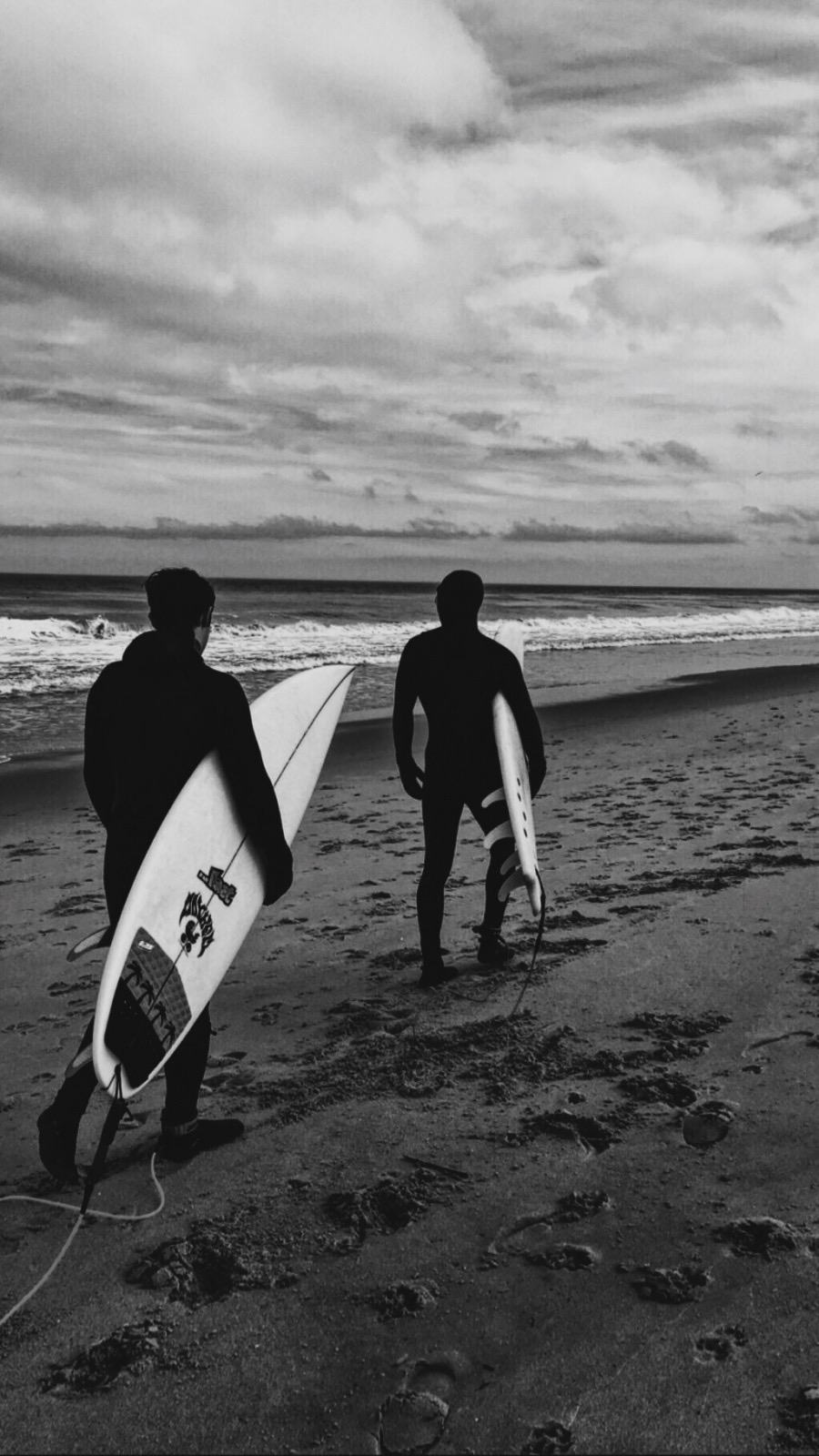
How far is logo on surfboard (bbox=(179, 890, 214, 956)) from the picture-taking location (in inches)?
111

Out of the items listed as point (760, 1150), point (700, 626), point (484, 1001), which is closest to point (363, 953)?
point (484, 1001)

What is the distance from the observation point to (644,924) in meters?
4.32

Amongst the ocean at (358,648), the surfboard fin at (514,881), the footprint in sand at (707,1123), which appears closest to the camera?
the footprint in sand at (707,1123)

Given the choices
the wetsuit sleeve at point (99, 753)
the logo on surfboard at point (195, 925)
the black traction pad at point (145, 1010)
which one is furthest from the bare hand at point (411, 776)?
the black traction pad at point (145, 1010)

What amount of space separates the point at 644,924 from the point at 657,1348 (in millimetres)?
2508

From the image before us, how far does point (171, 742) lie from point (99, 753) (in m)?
0.24

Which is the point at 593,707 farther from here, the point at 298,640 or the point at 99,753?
the point at 298,640

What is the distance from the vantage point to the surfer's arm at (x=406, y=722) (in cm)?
407

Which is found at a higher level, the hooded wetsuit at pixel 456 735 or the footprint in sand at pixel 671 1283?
the hooded wetsuit at pixel 456 735

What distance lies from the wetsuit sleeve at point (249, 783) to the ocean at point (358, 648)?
6.98 m

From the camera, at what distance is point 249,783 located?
2.73m

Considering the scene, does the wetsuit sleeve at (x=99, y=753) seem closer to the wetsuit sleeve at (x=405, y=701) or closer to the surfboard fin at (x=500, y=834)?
the wetsuit sleeve at (x=405, y=701)

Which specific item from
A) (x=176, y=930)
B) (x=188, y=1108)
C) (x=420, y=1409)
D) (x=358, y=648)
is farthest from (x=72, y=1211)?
(x=358, y=648)

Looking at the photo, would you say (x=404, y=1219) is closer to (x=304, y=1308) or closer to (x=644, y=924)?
(x=304, y=1308)
